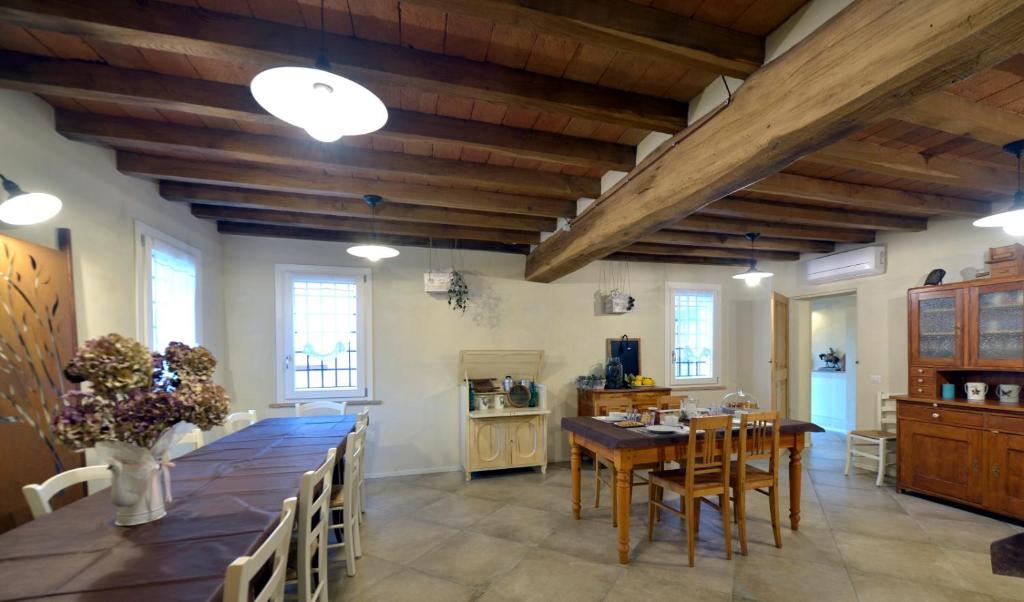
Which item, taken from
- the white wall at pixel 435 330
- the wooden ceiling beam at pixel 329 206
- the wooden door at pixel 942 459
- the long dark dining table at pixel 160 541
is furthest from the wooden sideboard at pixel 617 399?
the long dark dining table at pixel 160 541

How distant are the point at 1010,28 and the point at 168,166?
370 centimetres

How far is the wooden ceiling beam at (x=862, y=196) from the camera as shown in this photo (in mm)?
2875

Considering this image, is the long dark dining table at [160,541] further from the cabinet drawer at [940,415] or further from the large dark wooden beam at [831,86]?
the cabinet drawer at [940,415]

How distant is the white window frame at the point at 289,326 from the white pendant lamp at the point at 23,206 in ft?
8.12

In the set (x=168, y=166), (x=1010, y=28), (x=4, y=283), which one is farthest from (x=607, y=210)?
(x=4, y=283)

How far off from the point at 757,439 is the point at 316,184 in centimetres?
346

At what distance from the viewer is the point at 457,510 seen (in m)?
3.61

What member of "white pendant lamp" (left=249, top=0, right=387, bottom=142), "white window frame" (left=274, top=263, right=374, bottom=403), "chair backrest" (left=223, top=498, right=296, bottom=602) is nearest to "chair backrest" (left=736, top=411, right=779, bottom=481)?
"chair backrest" (left=223, top=498, right=296, bottom=602)

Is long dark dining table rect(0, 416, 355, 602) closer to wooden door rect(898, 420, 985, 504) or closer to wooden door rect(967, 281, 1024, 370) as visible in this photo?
wooden door rect(898, 420, 985, 504)

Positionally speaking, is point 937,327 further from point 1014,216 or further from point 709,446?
point 709,446

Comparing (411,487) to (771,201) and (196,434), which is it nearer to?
(196,434)

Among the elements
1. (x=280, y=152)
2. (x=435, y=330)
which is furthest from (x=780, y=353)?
(x=280, y=152)

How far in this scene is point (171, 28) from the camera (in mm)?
1461

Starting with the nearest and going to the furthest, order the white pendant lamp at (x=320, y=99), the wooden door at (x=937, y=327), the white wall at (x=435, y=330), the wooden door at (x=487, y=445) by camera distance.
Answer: the white pendant lamp at (x=320, y=99) → the wooden door at (x=937, y=327) → the white wall at (x=435, y=330) → the wooden door at (x=487, y=445)
